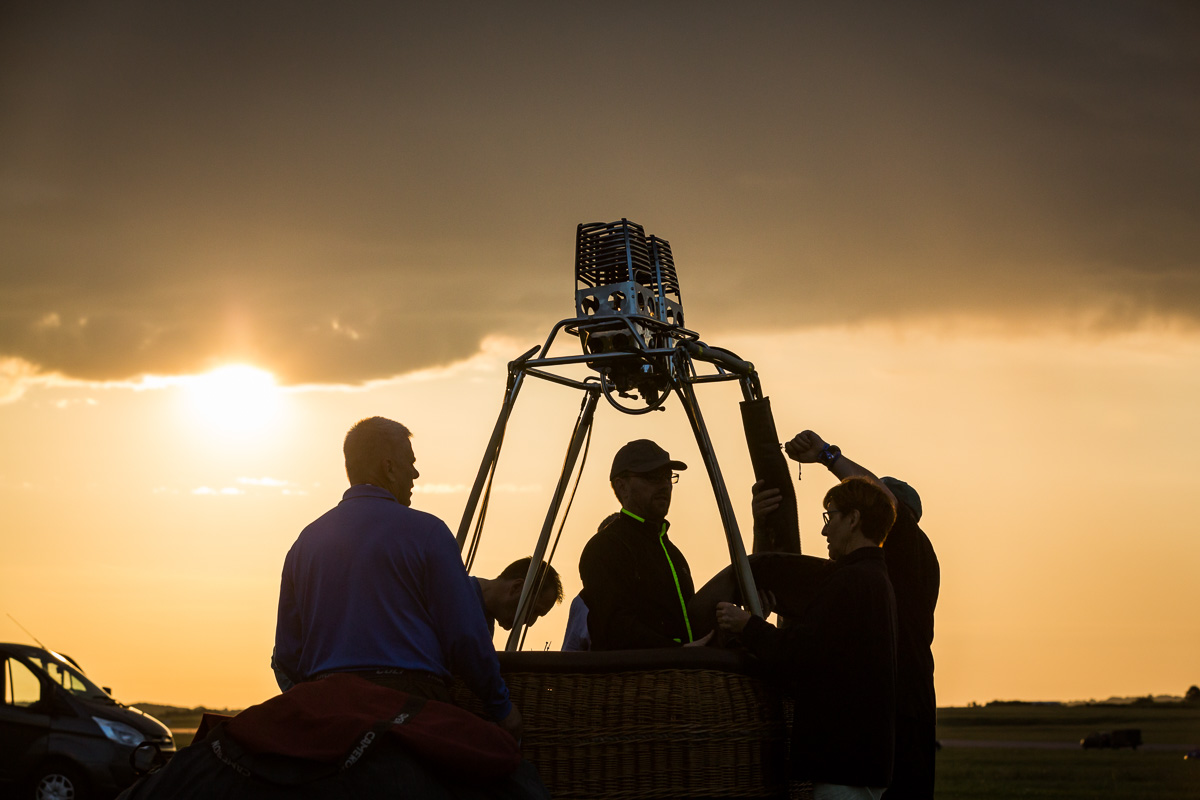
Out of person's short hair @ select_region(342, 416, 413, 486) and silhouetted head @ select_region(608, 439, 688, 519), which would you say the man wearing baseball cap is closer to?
silhouetted head @ select_region(608, 439, 688, 519)

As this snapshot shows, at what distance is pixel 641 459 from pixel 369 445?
1.40 meters

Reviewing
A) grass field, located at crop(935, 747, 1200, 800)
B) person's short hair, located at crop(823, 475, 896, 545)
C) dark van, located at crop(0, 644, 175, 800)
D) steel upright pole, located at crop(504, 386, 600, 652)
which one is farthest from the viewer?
grass field, located at crop(935, 747, 1200, 800)

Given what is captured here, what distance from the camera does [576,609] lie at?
23.2 feet

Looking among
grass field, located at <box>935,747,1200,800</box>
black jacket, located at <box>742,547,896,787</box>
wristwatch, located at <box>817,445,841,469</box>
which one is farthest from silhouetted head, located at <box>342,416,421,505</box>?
grass field, located at <box>935,747,1200,800</box>

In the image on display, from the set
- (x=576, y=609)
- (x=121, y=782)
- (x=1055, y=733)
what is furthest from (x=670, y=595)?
(x=1055, y=733)

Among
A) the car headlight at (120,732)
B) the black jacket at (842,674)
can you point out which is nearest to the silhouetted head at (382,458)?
the black jacket at (842,674)

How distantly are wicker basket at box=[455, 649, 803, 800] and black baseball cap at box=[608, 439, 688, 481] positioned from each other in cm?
120

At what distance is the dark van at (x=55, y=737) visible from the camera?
12.1 metres

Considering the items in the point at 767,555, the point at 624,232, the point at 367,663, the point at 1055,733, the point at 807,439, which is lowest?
the point at 1055,733

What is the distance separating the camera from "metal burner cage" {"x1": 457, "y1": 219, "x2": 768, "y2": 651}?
448 centimetres

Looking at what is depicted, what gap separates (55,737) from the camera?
40.0 feet

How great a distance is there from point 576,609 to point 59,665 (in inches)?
317

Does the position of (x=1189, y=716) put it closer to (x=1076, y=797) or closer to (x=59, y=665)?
(x=1076, y=797)

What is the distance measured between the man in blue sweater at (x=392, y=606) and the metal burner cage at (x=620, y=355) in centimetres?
80
